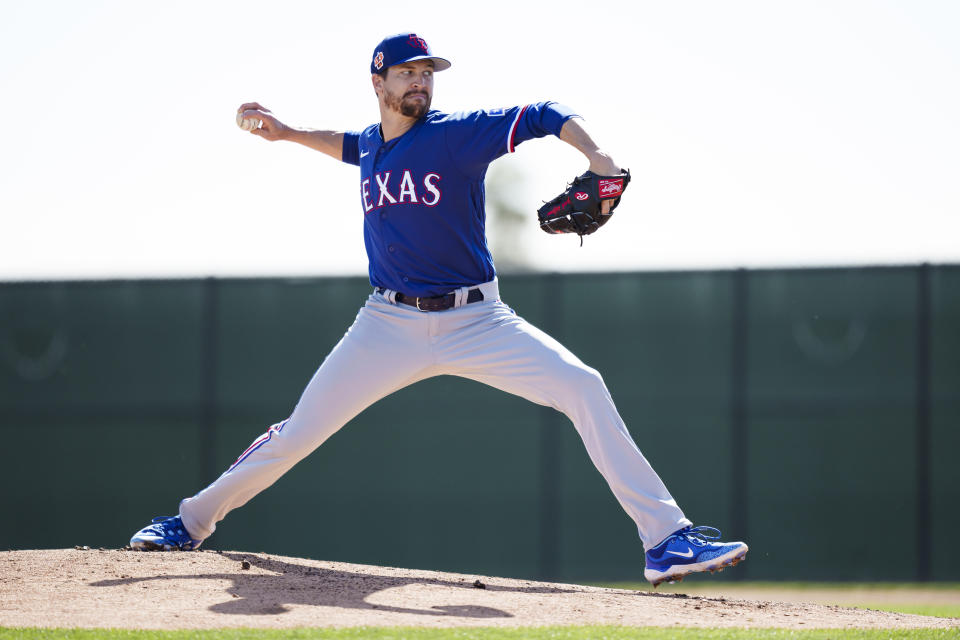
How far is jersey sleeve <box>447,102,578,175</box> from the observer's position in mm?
3570

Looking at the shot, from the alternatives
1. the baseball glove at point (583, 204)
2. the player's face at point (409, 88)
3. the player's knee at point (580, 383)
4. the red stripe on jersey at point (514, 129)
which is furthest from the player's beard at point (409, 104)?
the player's knee at point (580, 383)

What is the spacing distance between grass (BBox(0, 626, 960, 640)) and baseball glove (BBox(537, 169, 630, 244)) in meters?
1.34

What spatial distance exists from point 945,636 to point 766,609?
62cm

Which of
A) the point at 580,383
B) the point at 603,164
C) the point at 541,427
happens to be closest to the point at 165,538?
the point at 580,383

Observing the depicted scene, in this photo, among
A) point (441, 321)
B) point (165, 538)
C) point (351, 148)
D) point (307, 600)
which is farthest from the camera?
point (351, 148)

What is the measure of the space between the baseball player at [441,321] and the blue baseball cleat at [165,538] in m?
0.23

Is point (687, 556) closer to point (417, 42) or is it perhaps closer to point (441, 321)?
point (441, 321)

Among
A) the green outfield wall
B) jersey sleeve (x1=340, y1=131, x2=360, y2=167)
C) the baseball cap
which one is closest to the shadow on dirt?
jersey sleeve (x1=340, y1=131, x2=360, y2=167)

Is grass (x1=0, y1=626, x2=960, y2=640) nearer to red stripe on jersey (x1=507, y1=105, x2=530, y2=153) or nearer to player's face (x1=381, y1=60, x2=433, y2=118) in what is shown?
red stripe on jersey (x1=507, y1=105, x2=530, y2=153)

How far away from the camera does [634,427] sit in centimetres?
762

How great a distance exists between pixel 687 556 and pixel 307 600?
1282 mm

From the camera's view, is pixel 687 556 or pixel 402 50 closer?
pixel 687 556

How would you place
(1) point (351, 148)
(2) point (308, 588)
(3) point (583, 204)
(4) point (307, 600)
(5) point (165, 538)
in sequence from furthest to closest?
(1) point (351, 148), (5) point (165, 538), (2) point (308, 588), (3) point (583, 204), (4) point (307, 600)

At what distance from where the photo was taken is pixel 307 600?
3.36 meters
